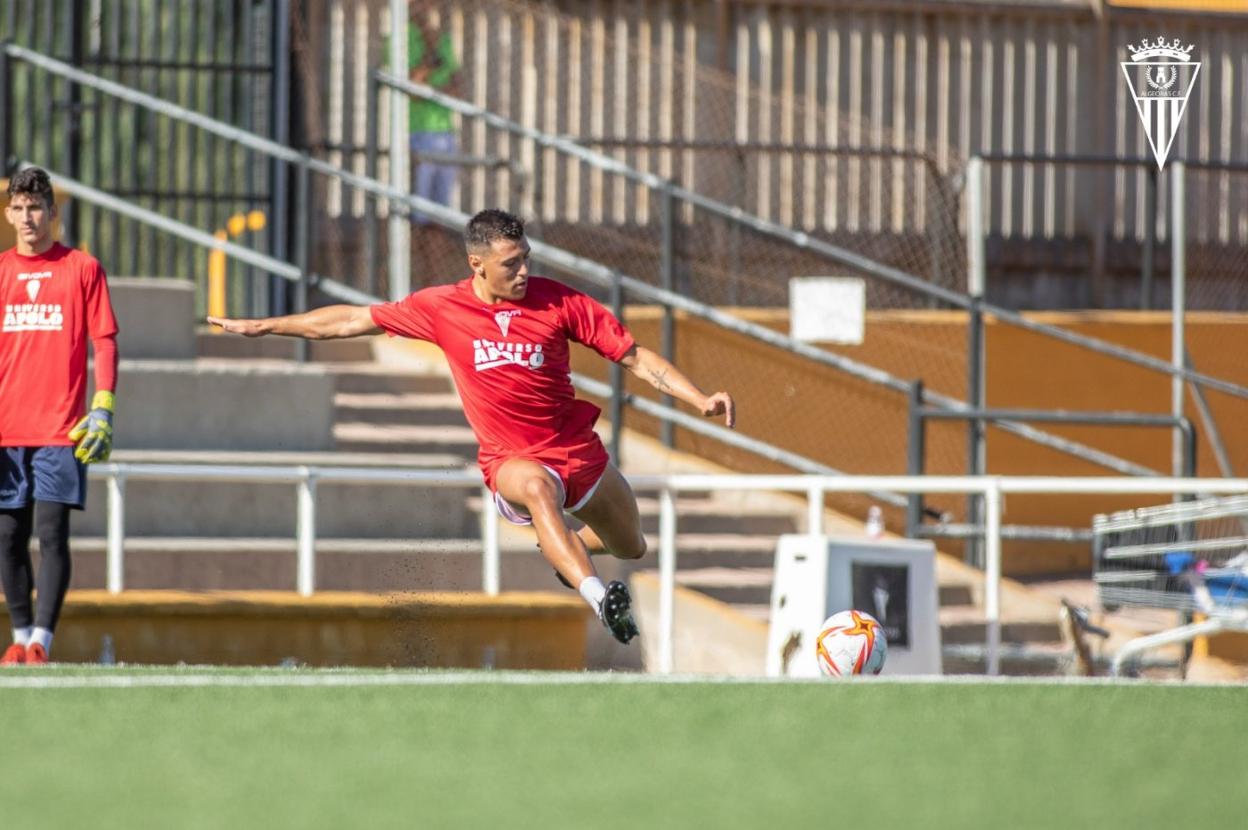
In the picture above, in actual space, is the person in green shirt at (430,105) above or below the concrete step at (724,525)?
above

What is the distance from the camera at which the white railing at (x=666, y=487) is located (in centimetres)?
1081

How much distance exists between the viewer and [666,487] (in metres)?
11.2

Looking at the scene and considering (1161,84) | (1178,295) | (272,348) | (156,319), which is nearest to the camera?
(156,319)

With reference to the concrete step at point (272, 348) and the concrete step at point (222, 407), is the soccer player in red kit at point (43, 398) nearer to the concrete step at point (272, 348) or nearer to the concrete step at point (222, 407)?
the concrete step at point (222, 407)

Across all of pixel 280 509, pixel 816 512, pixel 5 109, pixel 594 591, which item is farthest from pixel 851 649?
pixel 5 109

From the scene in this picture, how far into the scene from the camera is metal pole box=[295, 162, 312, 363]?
1405 cm

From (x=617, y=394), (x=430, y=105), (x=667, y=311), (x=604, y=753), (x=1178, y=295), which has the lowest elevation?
(x=604, y=753)

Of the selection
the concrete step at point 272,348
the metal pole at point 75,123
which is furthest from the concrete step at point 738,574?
the metal pole at point 75,123

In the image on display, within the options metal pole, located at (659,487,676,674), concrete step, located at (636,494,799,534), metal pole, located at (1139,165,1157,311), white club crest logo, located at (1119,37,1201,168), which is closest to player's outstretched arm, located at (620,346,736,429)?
metal pole, located at (659,487,676,674)

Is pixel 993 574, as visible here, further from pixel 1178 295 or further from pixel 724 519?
pixel 1178 295

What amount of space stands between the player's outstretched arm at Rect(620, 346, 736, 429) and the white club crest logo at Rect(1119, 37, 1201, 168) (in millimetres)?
9312

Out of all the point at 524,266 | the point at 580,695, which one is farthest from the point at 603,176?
the point at 580,695

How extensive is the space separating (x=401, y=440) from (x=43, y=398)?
419 centimetres

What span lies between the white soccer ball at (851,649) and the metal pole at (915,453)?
334 centimetres
